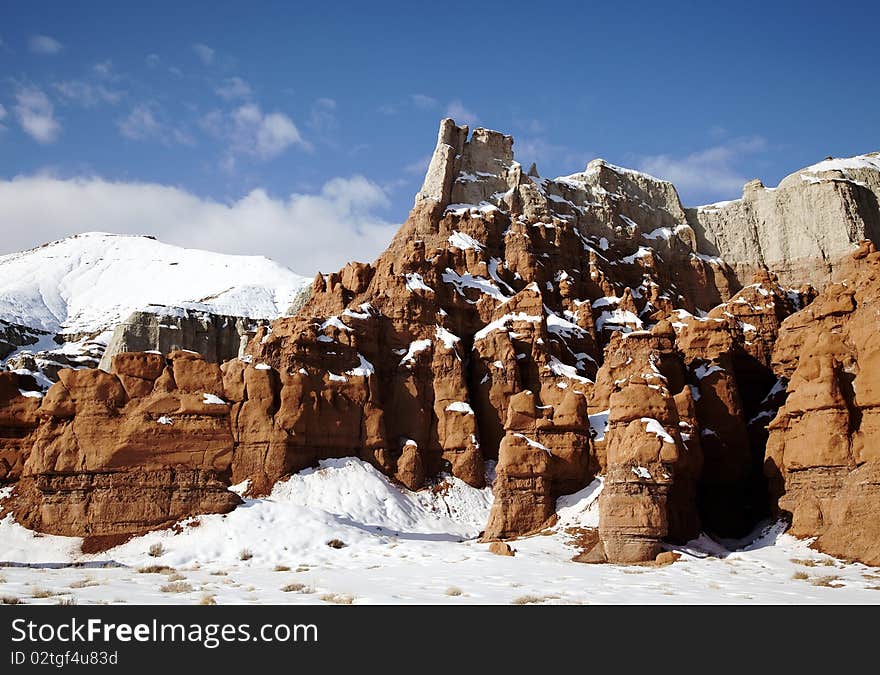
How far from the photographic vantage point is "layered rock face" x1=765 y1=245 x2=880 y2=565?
33062 millimetres

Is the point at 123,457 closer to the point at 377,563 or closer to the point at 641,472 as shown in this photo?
the point at 377,563

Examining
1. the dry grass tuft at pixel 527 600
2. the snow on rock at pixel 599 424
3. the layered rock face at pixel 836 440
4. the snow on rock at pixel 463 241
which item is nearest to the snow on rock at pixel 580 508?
the snow on rock at pixel 599 424

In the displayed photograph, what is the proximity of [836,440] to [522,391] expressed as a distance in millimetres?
23697

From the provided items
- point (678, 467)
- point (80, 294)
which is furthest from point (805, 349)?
point (80, 294)

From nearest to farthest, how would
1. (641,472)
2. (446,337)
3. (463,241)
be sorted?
1. (641,472)
2. (446,337)
3. (463,241)

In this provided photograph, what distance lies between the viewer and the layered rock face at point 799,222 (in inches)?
3588

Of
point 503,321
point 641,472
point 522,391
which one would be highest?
Answer: point 503,321

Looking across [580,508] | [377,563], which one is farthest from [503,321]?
[377,563]

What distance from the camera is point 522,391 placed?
57719mm

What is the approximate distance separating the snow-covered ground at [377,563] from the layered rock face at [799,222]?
184ft

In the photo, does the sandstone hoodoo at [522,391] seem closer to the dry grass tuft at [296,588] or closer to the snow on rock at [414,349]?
the snow on rock at [414,349]

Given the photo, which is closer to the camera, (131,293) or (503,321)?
(503,321)

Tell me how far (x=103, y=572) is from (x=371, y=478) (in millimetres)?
22861
